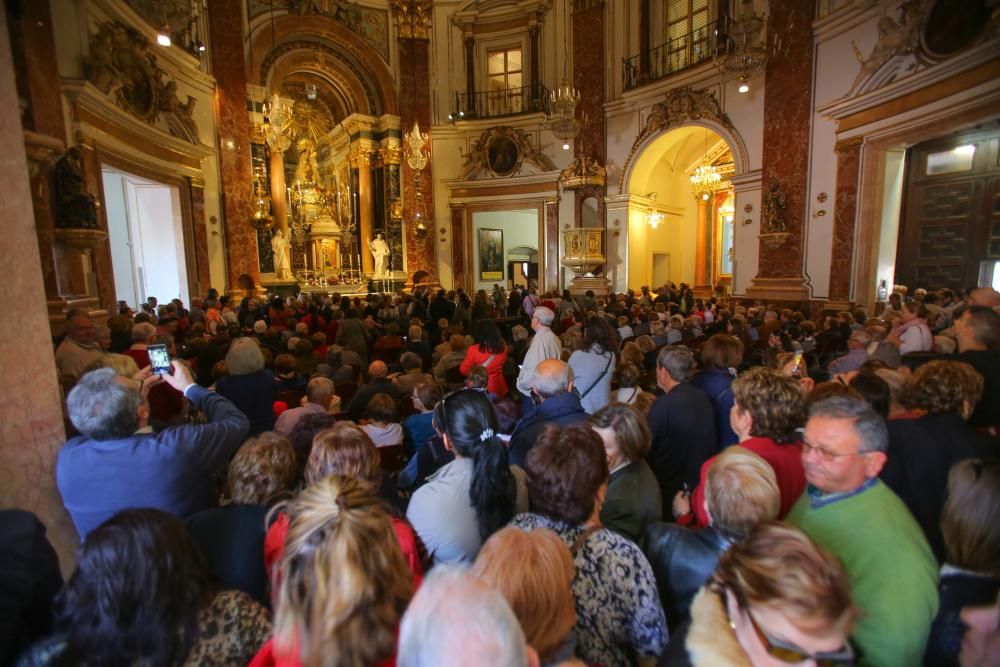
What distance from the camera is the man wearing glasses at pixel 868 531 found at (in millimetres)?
1213

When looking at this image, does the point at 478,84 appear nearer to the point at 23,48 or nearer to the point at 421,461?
the point at 23,48

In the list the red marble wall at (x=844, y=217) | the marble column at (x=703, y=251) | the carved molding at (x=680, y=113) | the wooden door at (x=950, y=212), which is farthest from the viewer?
the marble column at (x=703, y=251)

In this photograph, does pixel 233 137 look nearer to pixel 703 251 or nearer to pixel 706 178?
pixel 706 178

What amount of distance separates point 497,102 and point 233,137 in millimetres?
7337

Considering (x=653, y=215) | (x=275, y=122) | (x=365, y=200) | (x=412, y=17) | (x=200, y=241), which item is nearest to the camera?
(x=200, y=241)

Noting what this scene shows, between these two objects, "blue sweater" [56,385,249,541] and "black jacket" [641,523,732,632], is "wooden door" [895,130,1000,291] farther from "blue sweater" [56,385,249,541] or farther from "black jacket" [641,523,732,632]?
"blue sweater" [56,385,249,541]

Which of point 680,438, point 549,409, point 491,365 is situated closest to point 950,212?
point 491,365

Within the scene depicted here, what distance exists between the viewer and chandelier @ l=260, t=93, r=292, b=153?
11.0 meters

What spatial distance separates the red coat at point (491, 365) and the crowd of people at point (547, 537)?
1.34 meters

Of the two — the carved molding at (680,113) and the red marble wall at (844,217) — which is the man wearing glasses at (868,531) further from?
the carved molding at (680,113)

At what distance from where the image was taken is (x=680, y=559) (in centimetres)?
150

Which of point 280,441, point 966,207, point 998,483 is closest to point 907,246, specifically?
point 966,207

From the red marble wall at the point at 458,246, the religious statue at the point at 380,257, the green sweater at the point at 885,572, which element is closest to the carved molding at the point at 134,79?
the religious statue at the point at 380,257

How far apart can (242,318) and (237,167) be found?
5314 millimetres
